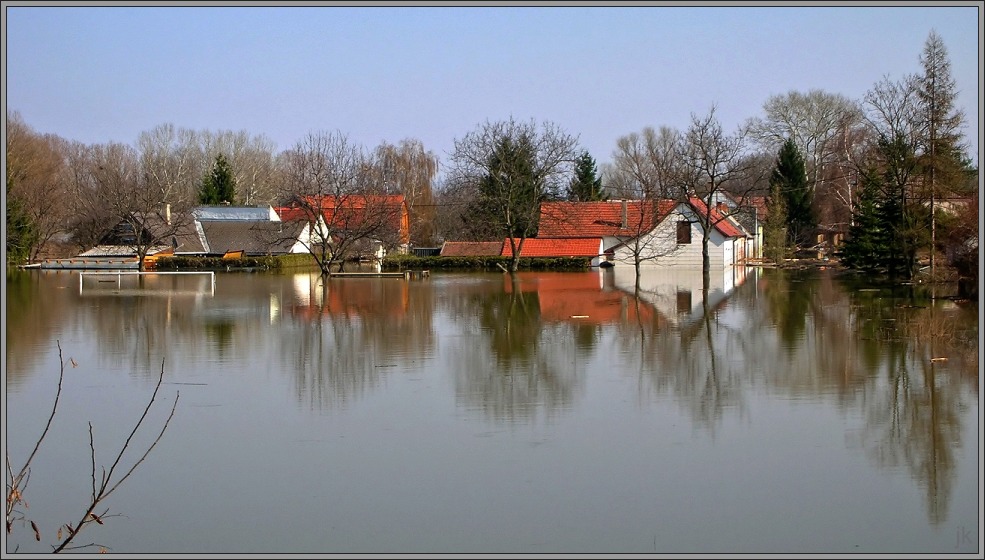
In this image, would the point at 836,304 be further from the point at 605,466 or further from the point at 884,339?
the point at 605,466

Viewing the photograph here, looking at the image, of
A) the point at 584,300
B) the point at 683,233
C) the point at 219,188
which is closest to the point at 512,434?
the point at 584,300

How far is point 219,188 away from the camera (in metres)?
58.5

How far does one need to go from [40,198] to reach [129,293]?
21368mm

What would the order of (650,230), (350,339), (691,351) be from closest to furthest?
(691,351)
(350,339)
(650,230)

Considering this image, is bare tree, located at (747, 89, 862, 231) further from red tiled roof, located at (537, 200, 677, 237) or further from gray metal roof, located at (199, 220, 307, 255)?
gray metal roof, located at (199, 220, 307, 255)

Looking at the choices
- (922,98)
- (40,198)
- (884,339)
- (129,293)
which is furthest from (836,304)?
(40,198)

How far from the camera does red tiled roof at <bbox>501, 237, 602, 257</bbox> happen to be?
139 feet

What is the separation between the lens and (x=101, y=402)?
1128cm

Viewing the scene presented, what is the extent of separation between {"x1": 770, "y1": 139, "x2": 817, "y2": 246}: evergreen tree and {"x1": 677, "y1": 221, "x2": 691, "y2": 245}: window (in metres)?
13.0

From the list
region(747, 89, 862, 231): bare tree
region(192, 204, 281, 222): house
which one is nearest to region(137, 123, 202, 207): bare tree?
region(192, 204, 281, 222): house

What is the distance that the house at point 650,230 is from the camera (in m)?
40.3

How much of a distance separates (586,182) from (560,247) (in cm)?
1478

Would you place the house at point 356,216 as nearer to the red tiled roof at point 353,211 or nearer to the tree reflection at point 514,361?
the red tiled roof at point 353,211

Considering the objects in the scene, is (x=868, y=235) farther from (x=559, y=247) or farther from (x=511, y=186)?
(x=511, y=186)
